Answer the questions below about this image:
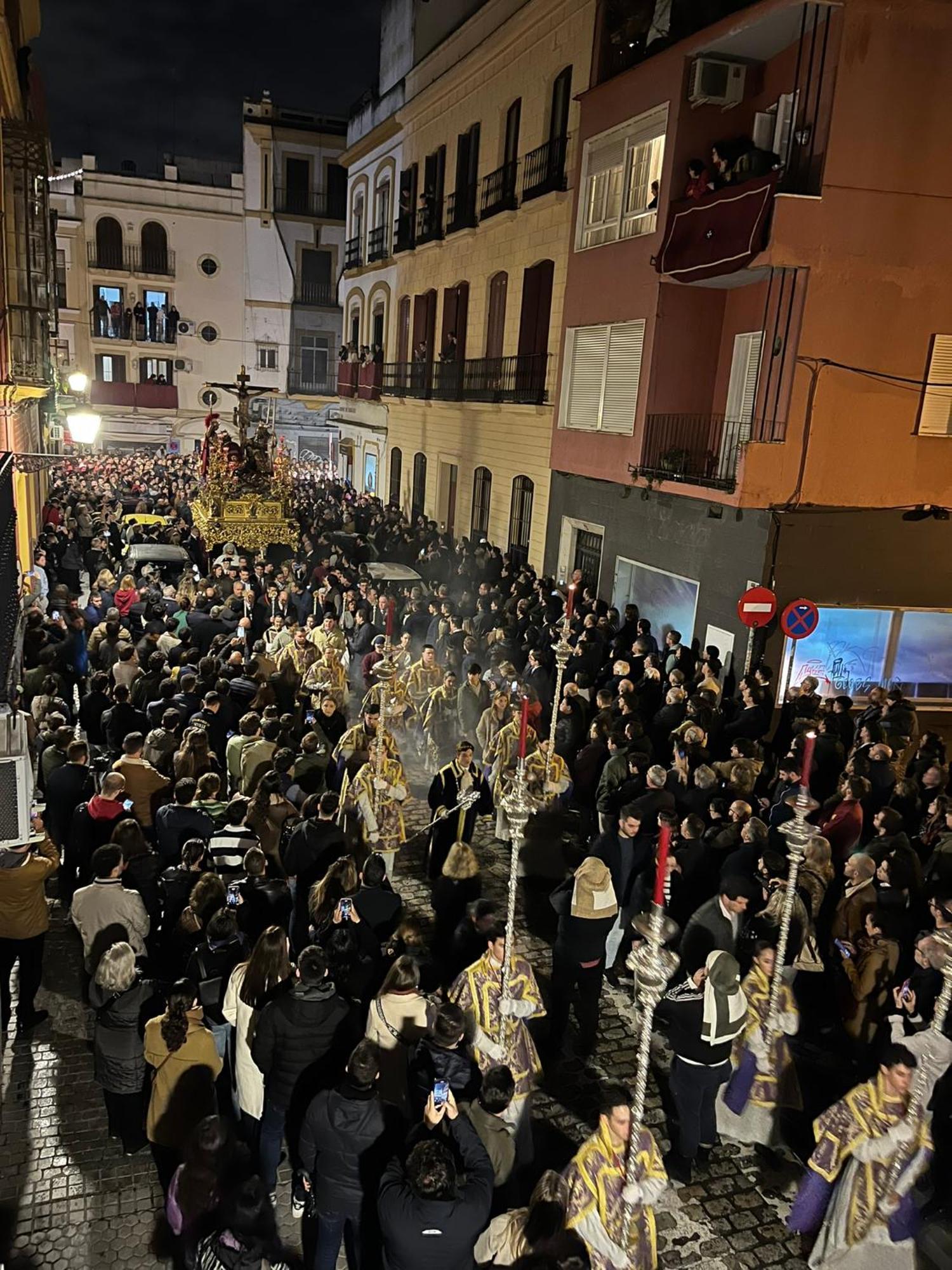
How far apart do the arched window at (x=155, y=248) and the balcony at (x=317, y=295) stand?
243 inches

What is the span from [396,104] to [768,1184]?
103 ft

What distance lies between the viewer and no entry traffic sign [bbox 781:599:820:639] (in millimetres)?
11977

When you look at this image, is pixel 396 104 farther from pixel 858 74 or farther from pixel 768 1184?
pixel 768 1184

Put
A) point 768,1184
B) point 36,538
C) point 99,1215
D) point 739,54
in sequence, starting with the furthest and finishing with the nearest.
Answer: point 36,538
point 739,54
point 768,1184
point 99,1215

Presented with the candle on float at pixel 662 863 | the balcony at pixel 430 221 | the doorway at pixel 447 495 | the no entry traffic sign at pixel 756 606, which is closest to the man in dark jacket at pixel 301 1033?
the candle on float at pixel 662 863

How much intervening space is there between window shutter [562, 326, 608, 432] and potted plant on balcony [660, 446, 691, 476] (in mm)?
2781

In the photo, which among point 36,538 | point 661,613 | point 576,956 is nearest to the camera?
point 576,956

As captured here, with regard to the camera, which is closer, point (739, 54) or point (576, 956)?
point (576, 956)

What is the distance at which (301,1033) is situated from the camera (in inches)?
202

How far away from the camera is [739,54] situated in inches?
564

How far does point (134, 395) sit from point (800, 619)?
39.5 m

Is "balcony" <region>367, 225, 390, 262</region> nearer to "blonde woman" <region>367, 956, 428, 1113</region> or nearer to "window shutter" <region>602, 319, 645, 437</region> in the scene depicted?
"window shutter" <region>602, 319, 645, 437</region>

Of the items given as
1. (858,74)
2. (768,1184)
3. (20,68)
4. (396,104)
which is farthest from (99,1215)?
(396,104)

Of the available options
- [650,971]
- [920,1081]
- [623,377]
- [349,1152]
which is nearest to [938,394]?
[623,377]
